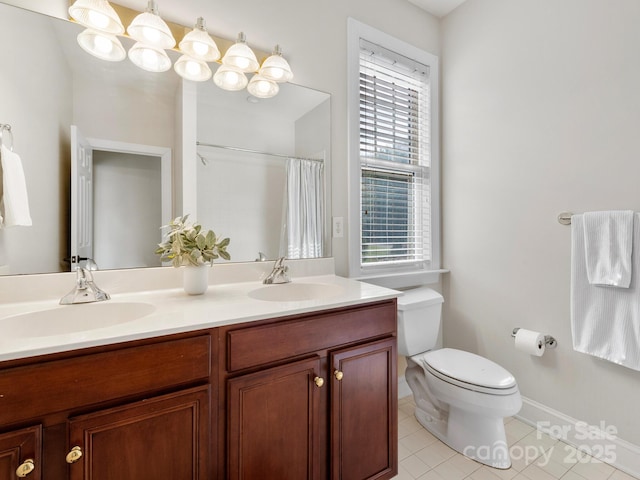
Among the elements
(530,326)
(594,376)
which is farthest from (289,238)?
(594,376)

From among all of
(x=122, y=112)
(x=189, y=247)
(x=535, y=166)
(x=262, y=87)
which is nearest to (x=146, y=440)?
(x=189, y=247)

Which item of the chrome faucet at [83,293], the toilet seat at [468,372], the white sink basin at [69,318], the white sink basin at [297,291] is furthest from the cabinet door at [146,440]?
the toilet seat at [468,372]

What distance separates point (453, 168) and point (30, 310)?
2303 millimetres

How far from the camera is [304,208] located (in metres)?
1.68

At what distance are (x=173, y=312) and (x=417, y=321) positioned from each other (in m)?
1.32

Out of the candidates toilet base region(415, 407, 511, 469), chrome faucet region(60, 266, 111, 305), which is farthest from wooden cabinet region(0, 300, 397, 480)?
toilet base region(415, 407, 511, 469)

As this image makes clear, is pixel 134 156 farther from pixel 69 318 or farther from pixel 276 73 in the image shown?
pixel 276 73

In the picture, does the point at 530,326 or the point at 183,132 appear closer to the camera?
the point at 183,132

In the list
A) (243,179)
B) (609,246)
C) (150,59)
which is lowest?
(609,246)

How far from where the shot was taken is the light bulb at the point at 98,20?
1.15 m

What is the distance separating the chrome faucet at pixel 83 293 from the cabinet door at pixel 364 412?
2.78ft

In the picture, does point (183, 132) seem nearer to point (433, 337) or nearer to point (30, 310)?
point (30, 310)

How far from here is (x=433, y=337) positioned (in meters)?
1.83

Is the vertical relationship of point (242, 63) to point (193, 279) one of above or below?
above
